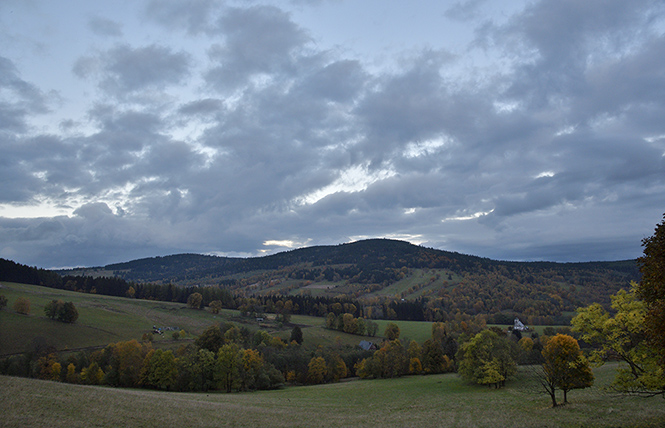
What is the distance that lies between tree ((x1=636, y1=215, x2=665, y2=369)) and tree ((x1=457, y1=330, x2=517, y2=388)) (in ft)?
127

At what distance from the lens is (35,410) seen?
70.4ft

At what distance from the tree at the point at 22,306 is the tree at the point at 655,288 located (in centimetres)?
14430

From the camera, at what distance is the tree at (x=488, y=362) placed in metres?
51.2

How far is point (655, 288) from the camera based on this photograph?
1709 centimetres

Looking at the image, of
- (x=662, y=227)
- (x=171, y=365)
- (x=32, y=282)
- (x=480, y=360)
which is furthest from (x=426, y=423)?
(x=32, y=282)

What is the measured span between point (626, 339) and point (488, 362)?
117 feet

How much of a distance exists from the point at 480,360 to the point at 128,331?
4051 inches

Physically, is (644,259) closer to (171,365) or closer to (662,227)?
(662,227)

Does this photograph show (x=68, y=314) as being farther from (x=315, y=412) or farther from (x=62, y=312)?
(x=315, y=412)

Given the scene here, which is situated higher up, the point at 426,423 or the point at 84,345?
the point at 426,423

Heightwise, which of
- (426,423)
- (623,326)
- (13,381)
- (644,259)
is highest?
(644,259)

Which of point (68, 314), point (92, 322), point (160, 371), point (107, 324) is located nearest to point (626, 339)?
point (160, 371)

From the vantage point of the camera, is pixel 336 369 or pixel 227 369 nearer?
pixel 227 369

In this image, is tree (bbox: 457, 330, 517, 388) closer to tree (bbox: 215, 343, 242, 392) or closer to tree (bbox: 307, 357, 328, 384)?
tree (bbox: 307, 357, 328, 384)
